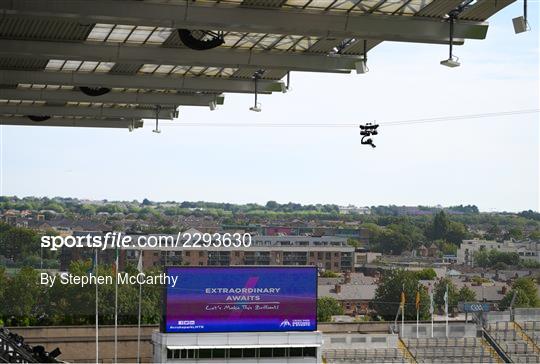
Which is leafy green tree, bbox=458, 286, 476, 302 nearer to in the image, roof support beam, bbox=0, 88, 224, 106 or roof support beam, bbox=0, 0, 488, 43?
roof support beam, bbox=0, 88, 224, 106

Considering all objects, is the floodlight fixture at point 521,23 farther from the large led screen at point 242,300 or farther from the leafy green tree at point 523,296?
the leafy green tree at point 523,296

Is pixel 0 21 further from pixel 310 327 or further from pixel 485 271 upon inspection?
pixel 485 271

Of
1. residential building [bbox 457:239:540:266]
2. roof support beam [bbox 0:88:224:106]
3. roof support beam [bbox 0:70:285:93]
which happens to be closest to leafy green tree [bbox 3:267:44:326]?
roof support beam [bbox 0:88:224:106]

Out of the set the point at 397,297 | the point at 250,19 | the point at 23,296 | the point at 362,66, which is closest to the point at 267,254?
the point at 397,297

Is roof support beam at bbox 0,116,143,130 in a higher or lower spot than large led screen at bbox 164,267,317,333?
higher

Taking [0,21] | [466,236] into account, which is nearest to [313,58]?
[0,21]

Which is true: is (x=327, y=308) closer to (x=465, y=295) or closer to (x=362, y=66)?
(x=465, y=295)

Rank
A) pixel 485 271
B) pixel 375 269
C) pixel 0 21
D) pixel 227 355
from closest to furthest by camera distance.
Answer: pixel 0 21 < pixel 227 355 < pixel 375 269 < pixel 485 271
